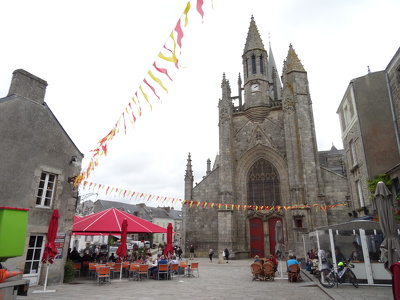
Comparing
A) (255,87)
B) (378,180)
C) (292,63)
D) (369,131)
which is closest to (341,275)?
(378,180)

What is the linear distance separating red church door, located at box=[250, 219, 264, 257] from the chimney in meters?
16.3

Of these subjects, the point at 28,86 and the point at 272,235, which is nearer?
the point at 28,86

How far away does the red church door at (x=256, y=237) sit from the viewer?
20156mm

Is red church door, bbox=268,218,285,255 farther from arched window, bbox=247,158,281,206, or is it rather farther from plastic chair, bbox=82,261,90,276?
plastic chair, bbox=82,261,90,276

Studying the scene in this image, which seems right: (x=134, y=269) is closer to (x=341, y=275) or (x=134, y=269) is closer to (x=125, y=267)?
(x=125, y=267)

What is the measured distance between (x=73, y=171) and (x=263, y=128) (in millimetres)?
16344

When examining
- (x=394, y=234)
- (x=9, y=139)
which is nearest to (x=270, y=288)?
(x=394, y=234)

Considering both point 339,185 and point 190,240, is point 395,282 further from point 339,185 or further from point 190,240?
point 190,240

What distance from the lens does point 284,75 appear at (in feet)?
75.9

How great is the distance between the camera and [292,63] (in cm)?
2289

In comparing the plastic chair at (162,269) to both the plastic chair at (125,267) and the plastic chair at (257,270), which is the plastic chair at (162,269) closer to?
the plastic chair at (125,267)

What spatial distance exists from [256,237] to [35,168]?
15959 millimetres

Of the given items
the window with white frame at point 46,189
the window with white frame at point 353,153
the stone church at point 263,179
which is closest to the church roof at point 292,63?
the stone church at point 263,179

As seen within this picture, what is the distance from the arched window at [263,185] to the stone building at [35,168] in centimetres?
1450
